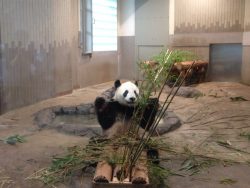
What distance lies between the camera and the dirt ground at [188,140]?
3.27 m

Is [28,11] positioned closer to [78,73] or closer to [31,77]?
[31,77]

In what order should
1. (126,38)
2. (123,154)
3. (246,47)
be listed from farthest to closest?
1. (126,38)
2. (246,47)
3. (123,154)

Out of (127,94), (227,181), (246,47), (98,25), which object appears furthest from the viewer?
(246,47)

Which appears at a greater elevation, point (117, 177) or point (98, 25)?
point (98, 25)

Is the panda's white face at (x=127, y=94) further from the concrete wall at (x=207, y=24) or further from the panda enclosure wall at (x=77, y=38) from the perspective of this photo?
the concrete wall at (x=207, y=24)

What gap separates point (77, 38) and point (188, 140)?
5.09 m

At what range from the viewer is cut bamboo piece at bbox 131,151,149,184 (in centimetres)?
268

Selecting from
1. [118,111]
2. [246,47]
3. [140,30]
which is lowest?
[118,111]

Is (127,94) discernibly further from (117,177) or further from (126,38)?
(126,38)

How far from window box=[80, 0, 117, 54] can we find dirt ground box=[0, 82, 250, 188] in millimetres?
2144

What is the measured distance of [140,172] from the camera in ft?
9.26

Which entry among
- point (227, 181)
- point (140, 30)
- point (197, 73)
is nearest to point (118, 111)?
point (227, 181)

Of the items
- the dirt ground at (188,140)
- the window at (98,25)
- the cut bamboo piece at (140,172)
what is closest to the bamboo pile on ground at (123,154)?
the cut bamboo piece at (140,172)

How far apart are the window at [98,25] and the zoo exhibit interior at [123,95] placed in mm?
38
